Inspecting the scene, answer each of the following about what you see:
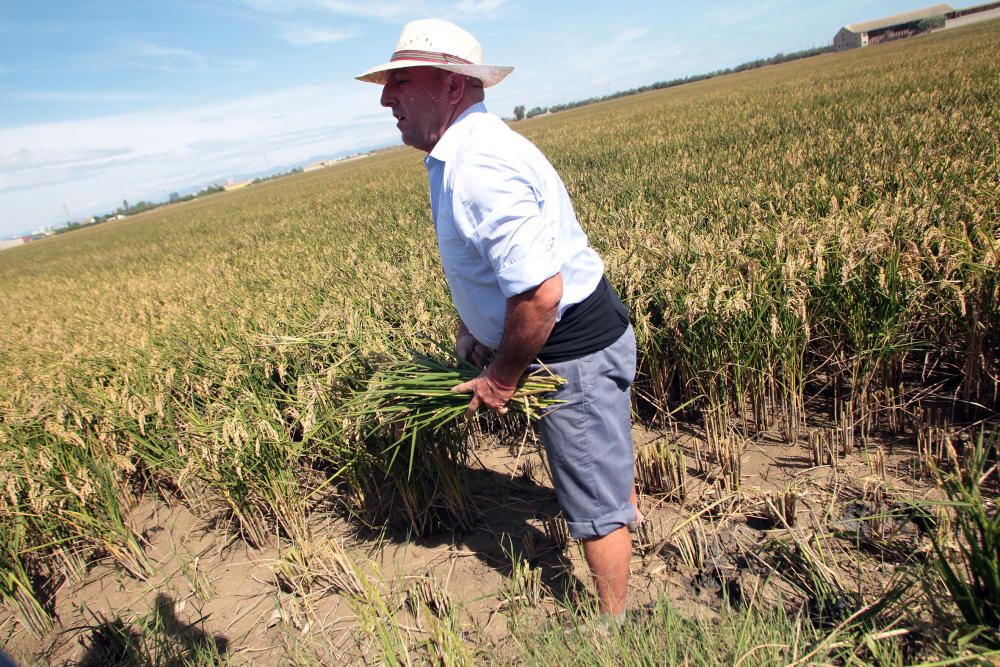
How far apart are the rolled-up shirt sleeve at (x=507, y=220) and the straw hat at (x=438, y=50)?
0.31 metres

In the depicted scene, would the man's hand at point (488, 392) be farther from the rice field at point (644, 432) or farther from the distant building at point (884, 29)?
the distant building at point (884, 29)

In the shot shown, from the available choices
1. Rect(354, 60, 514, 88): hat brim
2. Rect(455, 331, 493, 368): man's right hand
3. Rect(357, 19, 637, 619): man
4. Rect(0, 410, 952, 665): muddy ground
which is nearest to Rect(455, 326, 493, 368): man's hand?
Rect(455, 331, 493, 368): man's right hand

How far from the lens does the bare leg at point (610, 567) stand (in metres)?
1.85

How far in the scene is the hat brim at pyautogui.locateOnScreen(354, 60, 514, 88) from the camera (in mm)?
1568

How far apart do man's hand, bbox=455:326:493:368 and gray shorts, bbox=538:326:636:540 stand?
41 cm

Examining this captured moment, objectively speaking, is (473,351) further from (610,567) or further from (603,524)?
(610,567)

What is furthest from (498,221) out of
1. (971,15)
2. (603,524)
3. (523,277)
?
(971,15)

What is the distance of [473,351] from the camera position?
2178mm

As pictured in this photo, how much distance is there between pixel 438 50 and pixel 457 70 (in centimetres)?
9

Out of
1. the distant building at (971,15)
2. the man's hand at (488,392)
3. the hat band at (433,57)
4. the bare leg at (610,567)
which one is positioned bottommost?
the bare leg at (610,567)

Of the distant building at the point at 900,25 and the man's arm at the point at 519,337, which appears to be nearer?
the man's arm at the point at 519,337

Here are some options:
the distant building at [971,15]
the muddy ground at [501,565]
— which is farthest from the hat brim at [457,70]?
the distant building at [971,15]

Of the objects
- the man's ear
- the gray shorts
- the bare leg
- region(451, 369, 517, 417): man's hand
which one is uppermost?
the man's ear

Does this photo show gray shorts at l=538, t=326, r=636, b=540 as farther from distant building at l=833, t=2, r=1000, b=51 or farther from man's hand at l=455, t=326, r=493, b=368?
distant building at l=833, t=2, r=1000, b=51
